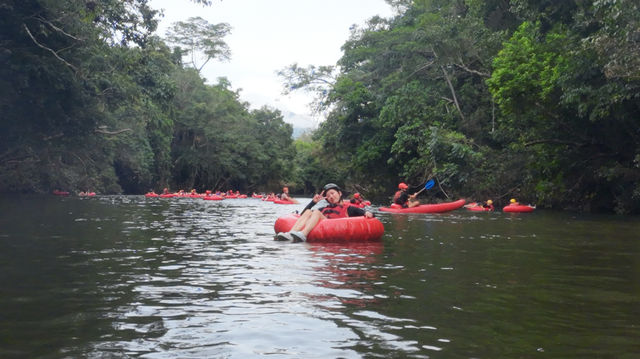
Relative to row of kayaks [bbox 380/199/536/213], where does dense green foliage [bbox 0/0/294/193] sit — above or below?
above

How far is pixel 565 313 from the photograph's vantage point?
14.3ft

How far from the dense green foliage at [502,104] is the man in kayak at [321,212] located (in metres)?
7.84

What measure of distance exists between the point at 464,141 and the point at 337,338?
74.6ft

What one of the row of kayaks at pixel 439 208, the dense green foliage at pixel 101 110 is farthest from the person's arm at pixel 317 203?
the dense green foliage at pixel 101 110

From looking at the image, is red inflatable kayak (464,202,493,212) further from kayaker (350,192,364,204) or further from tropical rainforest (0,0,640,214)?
kayaker (350,192,364,204)

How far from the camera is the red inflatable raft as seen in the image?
9.35 metres

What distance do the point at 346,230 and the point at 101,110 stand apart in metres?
19.2

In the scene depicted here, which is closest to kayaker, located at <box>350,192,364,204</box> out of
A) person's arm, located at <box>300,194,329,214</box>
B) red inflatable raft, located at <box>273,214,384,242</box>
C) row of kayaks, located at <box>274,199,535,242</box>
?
person's arm, located at <box>300,194,329,214</box>

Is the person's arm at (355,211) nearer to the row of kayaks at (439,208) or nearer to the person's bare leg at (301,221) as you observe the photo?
the person's bare leg at (301,221)

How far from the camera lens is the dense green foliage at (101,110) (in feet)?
65.5

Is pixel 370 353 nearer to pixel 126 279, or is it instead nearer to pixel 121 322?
pixel 121 322

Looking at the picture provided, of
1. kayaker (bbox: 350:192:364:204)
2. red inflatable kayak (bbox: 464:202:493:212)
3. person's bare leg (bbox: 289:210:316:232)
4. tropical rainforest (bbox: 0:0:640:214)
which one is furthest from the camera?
red inflatable kayak (bbox: 464:202:493:212)

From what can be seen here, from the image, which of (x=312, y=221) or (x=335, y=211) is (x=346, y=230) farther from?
(x=335, y=211)

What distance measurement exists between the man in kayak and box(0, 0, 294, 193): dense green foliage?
12.9 metres
